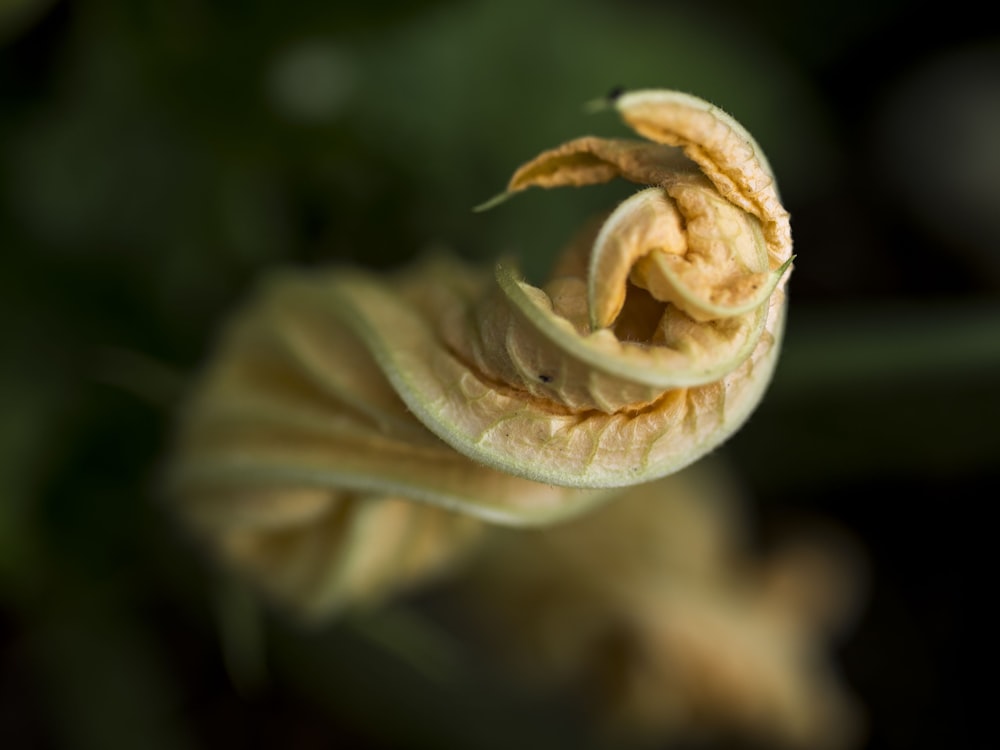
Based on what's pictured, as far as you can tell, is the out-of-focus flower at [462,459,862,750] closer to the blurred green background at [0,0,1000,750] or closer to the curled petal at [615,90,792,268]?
the blurred green background at [0,0,1000,750]

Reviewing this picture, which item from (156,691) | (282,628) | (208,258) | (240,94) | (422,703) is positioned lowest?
(156,691)

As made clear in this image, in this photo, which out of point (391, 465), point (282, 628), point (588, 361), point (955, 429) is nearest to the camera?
point (588, 361)

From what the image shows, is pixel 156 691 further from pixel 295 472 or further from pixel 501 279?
pixel 501 279

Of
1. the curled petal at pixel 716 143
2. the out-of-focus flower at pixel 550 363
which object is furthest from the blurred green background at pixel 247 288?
the curled petal at pixel 716 143

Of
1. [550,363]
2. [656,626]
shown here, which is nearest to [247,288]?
[656,626]

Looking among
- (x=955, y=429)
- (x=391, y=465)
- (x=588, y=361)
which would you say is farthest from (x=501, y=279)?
(x=955, y=429)

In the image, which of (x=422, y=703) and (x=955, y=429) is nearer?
(x=422, y=703)
